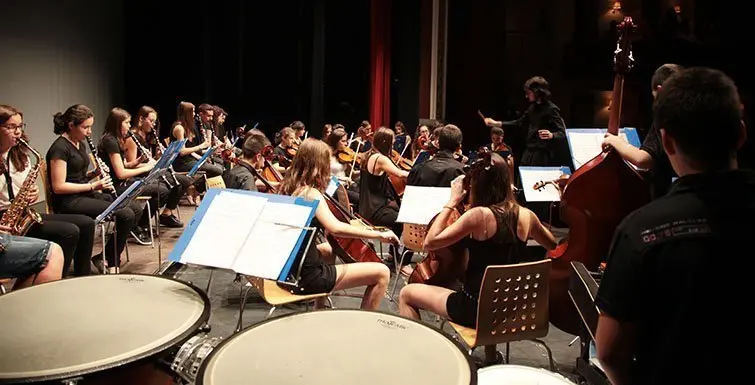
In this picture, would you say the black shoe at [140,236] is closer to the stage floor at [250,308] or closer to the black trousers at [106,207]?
the stage floor at [250,308]

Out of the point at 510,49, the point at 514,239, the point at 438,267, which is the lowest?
the point at 438,267

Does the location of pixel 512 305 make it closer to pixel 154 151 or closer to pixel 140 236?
pixel 140 236

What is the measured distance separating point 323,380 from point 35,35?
7.56 metres

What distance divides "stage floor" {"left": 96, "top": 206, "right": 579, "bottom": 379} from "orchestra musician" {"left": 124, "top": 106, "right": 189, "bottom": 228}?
2.02 ft

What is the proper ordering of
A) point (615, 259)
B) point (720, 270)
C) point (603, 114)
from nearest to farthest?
point (720, 270)
point (615, 259)
point (603, 114)

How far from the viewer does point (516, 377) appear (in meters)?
1.81

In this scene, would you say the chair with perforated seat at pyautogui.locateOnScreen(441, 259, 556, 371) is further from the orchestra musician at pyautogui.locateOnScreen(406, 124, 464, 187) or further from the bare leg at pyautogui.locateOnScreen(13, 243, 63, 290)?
the bare leg at pyautogui.locateOnScreen(13, 243, 63, 290)

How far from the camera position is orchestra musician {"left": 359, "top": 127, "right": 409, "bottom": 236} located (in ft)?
15.9

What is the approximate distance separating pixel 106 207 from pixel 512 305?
3230mm

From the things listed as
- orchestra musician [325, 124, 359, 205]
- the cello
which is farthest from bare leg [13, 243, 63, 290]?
orchestra musician [325, 124, 359, 205]

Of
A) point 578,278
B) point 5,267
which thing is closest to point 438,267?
point 578,278

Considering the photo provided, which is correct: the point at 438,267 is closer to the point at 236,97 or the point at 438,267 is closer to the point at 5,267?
the point at 5,267

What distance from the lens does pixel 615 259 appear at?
1262mm

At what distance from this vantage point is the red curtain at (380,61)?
10.9 m
